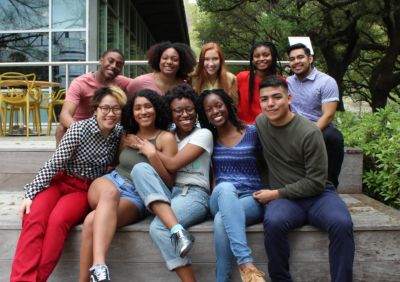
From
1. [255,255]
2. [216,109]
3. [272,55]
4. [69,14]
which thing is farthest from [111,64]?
[69,14]

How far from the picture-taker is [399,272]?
3.03 metres

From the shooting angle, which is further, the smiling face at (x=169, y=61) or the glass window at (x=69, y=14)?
the glass window at (x=69, y=14)

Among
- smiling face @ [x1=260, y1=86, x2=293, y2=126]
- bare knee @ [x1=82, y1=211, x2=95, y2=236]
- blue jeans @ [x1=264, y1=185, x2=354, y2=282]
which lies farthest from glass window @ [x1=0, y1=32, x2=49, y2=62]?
blue jeans @ [x1=264, y1=185, x2=354, y2=282]

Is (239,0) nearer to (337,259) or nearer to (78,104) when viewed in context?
(78,104)

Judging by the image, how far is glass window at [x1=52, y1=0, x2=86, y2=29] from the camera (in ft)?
32.1

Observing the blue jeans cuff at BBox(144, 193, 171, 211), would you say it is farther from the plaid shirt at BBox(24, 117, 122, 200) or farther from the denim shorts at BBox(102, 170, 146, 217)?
the plaid shirt at BBox(24, 117, 122, 200)

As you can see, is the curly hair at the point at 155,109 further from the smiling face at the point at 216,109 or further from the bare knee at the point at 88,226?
the bare knee at the point at 88,226

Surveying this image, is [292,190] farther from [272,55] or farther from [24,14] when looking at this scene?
[24,14]

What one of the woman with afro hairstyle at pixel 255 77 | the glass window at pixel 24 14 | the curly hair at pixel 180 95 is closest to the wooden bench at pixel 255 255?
the curly hair at pixel 180 95

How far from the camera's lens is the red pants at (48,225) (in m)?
2.74

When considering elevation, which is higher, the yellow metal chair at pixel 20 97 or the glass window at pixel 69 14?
the glass window at pixel 69 14

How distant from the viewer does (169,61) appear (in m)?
4.03

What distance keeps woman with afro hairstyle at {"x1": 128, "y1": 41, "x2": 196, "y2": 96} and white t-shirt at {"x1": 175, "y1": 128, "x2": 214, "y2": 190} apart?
37.7 inches

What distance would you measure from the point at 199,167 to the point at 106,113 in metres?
0.78
